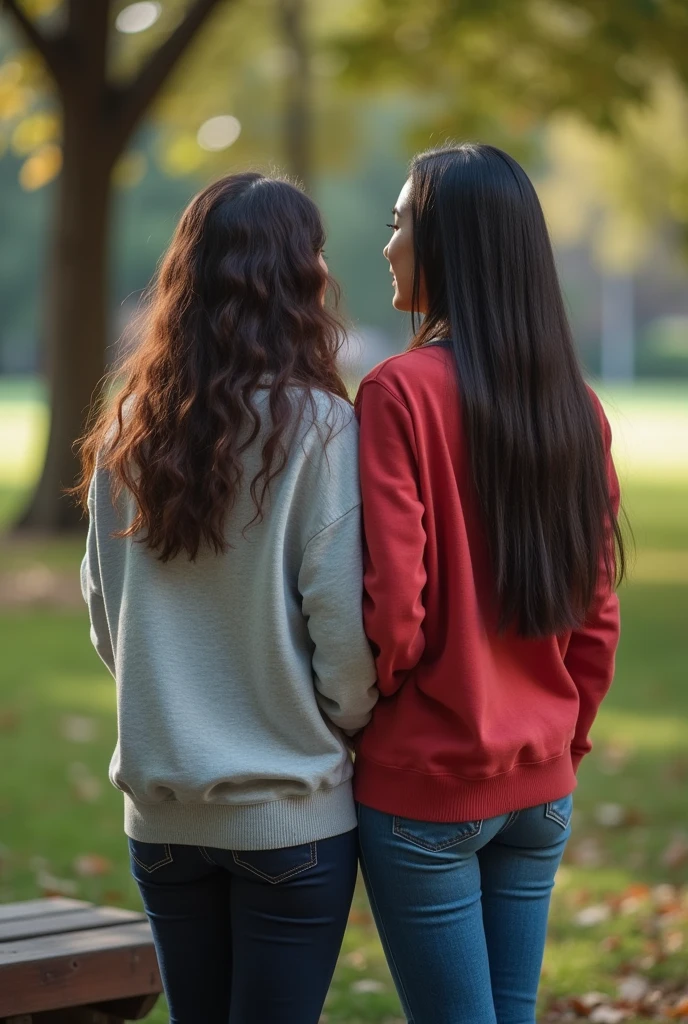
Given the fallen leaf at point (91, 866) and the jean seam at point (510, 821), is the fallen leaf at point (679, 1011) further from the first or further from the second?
the fallen leaf at point (91, 866)

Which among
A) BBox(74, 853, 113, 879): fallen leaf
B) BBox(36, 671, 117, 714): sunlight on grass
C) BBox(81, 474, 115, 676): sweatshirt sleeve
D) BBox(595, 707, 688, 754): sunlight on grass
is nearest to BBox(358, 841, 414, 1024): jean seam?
BBox(81, 474, 115, 676): sweatshirt sleeve

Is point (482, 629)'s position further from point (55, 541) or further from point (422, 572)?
point (55, 541)

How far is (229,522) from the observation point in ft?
7.43

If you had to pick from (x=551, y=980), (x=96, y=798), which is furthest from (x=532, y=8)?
(x=551, y=980)

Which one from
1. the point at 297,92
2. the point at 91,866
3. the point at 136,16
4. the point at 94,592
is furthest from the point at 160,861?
the point at 297,92

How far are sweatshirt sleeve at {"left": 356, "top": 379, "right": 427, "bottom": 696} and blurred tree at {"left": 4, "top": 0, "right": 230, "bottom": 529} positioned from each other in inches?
422

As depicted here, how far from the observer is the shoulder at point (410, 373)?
226 centimetres

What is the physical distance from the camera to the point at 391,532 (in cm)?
222

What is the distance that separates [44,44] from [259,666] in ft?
37.3

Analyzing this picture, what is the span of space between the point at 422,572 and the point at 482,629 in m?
0.16

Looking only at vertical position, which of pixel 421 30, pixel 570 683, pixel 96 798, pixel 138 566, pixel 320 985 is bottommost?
pixel 96 798

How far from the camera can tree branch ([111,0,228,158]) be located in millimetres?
12148

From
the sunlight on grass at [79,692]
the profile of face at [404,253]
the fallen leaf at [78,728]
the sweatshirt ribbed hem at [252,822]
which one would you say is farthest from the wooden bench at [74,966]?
the sunlight on grass at [79,692]

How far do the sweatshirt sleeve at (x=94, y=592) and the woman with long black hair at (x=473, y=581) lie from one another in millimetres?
512
